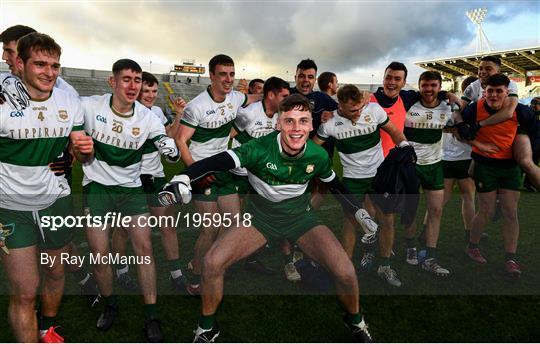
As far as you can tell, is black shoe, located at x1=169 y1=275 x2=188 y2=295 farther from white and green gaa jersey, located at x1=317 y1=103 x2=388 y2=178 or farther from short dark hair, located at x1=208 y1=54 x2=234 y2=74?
short dark hair, located at x1=208 y1=54 x2=234 y2=74

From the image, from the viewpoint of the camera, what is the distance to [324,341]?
124 inches

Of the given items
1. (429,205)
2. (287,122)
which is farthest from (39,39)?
(429,205)

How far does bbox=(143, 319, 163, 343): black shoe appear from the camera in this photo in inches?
122

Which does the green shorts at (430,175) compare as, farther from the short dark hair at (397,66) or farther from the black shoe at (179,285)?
the black shoe at (179,285)

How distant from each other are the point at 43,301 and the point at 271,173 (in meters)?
2.08

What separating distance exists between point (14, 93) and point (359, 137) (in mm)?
3260

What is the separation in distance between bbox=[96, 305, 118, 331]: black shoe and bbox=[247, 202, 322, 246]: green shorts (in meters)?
1.45

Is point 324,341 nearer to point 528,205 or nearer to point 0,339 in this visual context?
point 0,339

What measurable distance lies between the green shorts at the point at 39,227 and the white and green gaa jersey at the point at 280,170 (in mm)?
1434

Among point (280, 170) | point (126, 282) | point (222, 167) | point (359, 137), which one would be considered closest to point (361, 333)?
point (280, 170)

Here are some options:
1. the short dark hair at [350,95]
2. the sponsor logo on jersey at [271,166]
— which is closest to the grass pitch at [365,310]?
the sponsor logo on jersey at [271,166]

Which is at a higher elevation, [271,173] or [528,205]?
[271,173]

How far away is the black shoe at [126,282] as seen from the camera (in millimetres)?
4043

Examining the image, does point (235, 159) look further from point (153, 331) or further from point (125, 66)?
point (153, 331)
